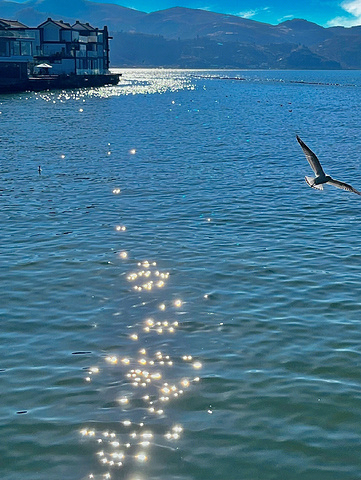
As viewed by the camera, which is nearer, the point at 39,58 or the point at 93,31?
the point at 39,58

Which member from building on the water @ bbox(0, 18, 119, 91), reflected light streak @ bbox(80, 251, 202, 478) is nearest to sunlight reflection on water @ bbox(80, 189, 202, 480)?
reflected light streak @ bbox(80, 251, 202, 478)

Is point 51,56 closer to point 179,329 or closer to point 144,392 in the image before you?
point 179,329

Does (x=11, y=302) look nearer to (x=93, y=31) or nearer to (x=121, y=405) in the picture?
(x=121, y=405)

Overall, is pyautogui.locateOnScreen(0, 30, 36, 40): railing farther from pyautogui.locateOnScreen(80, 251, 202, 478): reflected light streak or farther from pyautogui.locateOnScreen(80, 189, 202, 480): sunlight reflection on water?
pyautogui.locateOnScreen(80, 189, 202, 480): sunlight reflection on water

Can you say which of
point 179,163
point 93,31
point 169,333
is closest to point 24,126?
point 179,163

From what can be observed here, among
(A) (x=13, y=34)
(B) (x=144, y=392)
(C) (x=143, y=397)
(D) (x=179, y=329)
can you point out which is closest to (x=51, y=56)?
(A) (x=13, y=34)

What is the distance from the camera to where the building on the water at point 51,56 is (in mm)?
140250

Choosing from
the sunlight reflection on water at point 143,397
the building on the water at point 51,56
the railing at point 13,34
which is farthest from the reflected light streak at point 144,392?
the railing at point 13,34

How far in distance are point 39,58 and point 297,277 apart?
157280 millimetres

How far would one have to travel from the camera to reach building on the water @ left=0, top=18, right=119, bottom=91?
460ft

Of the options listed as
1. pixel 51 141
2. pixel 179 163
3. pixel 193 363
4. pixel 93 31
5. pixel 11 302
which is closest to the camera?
pixel 193 363

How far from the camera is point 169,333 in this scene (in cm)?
Result: 1870

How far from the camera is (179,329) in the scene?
19.0 m

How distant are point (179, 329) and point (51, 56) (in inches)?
6267
